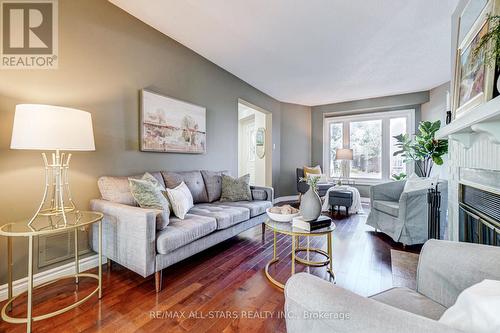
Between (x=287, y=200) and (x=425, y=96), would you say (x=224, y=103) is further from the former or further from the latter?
(x=425, y=96)

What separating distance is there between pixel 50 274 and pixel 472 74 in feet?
11.9

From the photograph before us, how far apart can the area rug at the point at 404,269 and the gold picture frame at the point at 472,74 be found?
4.83 feet

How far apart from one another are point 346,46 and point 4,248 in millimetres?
4116

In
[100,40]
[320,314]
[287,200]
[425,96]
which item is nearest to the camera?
[320,314]

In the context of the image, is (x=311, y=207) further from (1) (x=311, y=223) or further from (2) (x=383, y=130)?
(2) (x=383, y=130)

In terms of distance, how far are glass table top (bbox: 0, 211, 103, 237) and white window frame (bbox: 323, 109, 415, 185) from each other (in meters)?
5.61

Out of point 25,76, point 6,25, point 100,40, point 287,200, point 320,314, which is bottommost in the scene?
point 287,200

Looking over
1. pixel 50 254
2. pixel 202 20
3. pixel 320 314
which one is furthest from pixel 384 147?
pixel 50 254

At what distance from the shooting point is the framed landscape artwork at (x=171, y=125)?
2.55 m

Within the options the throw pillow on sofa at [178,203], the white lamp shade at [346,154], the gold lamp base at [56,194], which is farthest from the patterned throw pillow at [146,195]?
the white lamp shade at [346,154]

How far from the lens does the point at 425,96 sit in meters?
4.86

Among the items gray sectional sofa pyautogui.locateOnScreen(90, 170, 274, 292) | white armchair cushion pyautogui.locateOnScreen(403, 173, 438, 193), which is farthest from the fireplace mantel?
gray sectional sofa pyautogui.locateOnScreen(90, 170, 274, 292)

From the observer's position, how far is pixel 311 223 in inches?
70.5

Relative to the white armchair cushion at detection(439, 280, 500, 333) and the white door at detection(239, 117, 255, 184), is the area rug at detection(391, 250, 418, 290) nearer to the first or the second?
the white armchair cushion at detection(439, 280, 500, 333)
